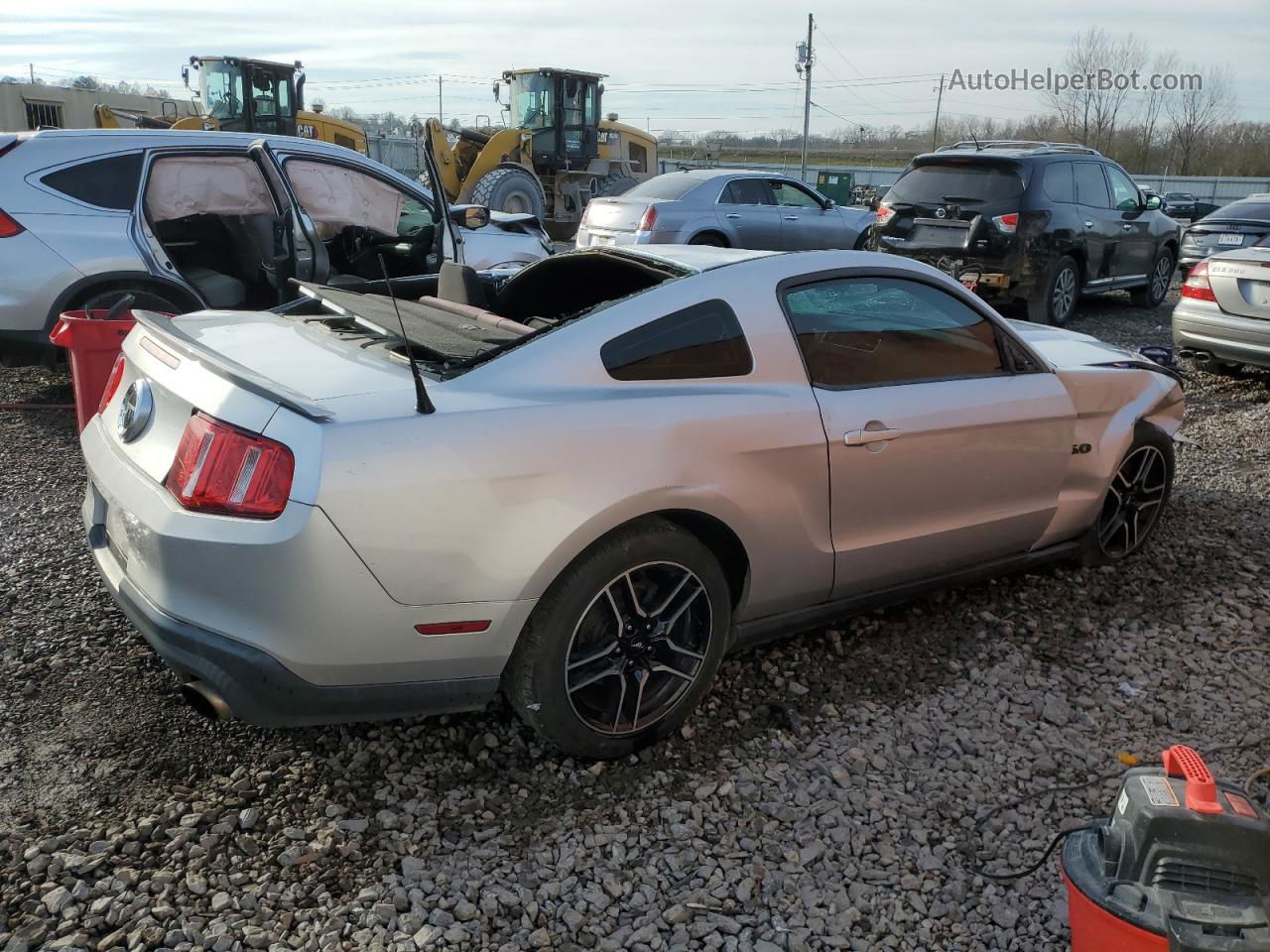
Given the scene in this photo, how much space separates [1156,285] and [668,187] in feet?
19.9

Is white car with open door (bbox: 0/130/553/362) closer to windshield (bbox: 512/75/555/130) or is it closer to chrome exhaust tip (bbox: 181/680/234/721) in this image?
chrome exhaust tip (bbox: 181/680/234/721)

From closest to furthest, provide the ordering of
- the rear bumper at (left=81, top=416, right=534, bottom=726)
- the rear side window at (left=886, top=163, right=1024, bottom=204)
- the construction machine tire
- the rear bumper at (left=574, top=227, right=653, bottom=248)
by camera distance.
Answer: the rear bumper at (left=81, top=416, right=534, bottom=726)
the rear side window at (left=886, top=163, right=1024, bottom=204)
the rear bumper at (left=574, top=227, right=653, bottom=248)
the construction machine tire

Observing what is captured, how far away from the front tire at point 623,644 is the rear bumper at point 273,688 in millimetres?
203

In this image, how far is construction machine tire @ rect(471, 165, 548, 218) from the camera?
16891 mm

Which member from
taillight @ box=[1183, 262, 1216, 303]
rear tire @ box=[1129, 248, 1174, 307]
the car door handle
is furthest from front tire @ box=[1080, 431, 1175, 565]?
rear tire @ box=[1129, 248, 1174, 307]

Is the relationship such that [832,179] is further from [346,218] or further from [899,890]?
[899,890]

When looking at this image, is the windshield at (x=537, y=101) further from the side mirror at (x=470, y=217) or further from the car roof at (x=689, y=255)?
the car roof at (x=689, y=255)

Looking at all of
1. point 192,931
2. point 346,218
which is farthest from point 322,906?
point 346,218

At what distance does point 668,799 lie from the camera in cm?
298

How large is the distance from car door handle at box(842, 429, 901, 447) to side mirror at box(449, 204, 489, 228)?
4.91 metres

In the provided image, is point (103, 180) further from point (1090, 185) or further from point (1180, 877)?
point (1090, 185)

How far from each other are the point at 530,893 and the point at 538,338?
1476mm

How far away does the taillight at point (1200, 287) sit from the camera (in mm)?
8320

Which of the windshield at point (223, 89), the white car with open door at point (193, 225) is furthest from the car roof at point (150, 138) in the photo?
the windshield at point (223, 89)
